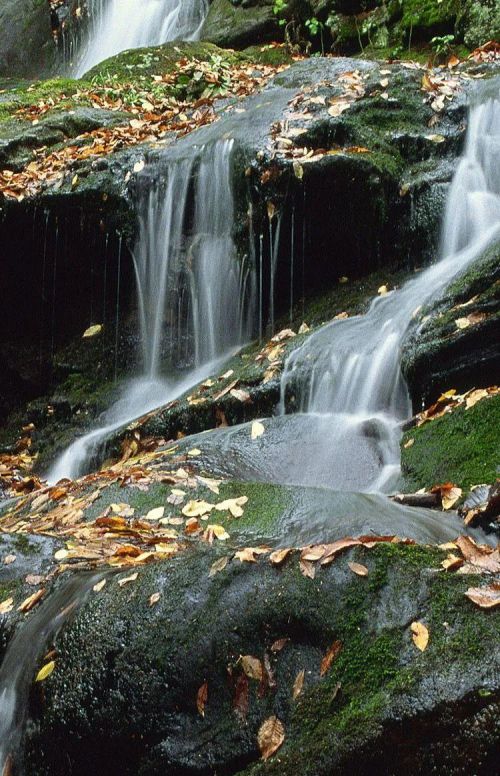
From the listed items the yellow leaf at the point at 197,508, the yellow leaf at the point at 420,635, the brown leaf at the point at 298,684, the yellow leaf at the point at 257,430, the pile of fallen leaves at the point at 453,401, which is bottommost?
the yellow leaf at the point at 257,430

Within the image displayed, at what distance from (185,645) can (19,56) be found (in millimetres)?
19088

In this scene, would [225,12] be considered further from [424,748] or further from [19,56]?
[424,748]

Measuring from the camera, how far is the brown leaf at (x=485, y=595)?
2402 millimetres

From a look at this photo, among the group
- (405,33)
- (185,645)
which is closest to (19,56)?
(405,33)

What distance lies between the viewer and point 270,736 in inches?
97.5

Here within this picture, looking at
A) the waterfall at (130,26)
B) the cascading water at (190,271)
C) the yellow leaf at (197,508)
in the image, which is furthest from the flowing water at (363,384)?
the waterfall at (130,26)

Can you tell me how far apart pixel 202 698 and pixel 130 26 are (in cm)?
1735

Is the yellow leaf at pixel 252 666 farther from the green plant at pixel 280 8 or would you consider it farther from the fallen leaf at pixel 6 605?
the green plant at pixel 280 8

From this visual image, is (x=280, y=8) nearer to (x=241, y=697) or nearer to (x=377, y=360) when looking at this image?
(x=377, y=360)

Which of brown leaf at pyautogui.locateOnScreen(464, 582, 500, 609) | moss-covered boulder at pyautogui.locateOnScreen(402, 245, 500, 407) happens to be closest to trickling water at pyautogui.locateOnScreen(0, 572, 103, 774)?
brown leaf at pyautogui.locateOnScreen(464, 582, 500, 609)

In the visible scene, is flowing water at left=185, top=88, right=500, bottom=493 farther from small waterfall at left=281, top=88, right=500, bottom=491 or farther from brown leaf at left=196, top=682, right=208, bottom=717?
brown leaf at left=196, top=682, right=208, bottom=717

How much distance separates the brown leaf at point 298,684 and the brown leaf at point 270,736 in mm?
101

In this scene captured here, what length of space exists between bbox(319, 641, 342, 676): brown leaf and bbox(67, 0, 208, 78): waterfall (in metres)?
15.7

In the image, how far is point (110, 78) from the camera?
13.1 metres
